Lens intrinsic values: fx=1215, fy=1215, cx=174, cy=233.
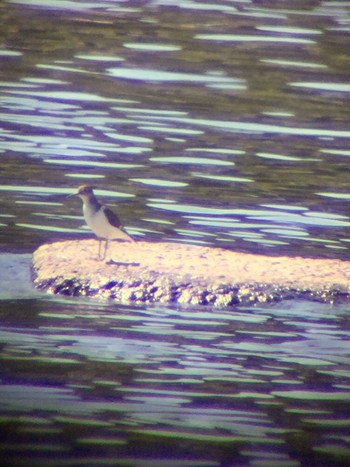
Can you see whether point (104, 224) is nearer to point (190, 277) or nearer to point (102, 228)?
point (102, 228)

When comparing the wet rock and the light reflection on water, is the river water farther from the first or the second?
the wet rock

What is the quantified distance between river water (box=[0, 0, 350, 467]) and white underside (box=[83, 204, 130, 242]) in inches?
19.9

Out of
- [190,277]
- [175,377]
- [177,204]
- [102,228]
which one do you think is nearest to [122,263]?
[102,228]

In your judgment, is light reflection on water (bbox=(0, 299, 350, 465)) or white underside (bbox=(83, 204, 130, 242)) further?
white underside (bbox=(83, 204, 130, 242))

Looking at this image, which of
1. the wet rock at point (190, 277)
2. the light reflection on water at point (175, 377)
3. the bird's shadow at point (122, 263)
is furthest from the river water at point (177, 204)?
the bird's shadow at point (122, 263)

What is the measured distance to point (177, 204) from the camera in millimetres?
9477

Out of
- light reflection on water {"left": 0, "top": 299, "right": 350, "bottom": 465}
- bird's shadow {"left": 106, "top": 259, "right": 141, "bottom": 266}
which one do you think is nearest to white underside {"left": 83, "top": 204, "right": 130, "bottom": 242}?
bird's shadow {"left": 106, "top": 259, "right": 141, "bottom": 266}

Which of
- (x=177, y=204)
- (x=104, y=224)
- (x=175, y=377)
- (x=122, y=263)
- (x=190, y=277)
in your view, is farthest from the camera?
(x=177, y=204)

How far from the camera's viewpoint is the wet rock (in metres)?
7.07

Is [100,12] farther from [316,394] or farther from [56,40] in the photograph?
[316,394]

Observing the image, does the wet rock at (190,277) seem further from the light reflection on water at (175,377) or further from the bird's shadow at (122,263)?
the light reflection on water at (175,377)

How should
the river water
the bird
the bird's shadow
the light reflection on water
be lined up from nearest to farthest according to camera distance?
the light reflection on water < the river water < the bird's shadow < the bird

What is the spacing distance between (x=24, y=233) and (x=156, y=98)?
11.6 ft

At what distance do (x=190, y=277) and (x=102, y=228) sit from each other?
0.84 meters
